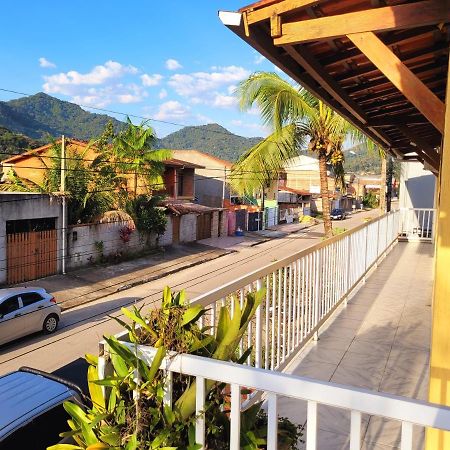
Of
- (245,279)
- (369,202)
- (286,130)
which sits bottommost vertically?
(369,202)

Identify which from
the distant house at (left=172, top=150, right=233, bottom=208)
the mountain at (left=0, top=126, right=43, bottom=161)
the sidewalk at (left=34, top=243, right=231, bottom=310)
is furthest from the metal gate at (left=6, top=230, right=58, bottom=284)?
the mountain at (left=0, top=126, right=43, bottom=161)

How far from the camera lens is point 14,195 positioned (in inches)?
595

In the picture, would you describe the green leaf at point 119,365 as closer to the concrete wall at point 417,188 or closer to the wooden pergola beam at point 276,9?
the wooden pergola beam at point 276,9

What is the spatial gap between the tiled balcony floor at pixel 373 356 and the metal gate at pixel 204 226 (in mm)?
21456

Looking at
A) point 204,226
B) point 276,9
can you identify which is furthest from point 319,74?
point 204,226

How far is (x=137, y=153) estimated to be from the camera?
22.0m

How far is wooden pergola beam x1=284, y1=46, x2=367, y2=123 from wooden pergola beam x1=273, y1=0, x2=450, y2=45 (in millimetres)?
213

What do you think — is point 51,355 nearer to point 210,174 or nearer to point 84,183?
point 84,183

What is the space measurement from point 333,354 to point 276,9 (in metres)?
3.15

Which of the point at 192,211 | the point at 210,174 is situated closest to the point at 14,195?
the point at 192,211

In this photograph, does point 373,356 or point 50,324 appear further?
point 50,324

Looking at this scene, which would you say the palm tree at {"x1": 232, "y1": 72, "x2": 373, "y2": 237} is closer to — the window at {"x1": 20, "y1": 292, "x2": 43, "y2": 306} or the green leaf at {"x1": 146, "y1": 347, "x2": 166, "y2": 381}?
the window at {"x1": 20, "y1": 292, "x2": 43, "y2": 306}

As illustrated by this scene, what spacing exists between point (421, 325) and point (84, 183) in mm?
15793

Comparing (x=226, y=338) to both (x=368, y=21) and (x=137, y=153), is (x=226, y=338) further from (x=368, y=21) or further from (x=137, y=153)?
(x=137, y=153)
